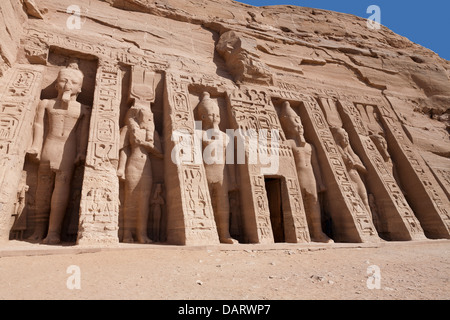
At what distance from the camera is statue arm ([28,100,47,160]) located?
18.7 ft

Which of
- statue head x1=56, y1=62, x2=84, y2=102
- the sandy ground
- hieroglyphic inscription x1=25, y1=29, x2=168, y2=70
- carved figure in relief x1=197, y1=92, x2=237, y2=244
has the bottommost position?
the sandy ground

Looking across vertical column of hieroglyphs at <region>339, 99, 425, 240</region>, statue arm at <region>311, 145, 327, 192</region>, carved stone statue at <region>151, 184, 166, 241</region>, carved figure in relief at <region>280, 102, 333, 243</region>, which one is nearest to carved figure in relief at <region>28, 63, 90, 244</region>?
carved stone statue at <region>151, 184, 166, 241</region>

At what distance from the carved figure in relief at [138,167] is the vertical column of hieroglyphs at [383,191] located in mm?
5872

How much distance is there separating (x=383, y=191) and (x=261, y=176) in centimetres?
366

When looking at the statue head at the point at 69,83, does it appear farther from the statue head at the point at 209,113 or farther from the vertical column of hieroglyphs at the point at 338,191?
the vertical column of hieroglyphs at the point at 338,191

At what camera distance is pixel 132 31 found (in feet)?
27.4

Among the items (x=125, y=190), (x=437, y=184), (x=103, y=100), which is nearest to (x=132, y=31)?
(x=103, y=100)

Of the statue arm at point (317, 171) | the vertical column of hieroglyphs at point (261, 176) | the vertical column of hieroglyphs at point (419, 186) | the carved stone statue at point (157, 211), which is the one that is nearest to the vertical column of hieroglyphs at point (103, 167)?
the carved stone statue at point (157, 211)

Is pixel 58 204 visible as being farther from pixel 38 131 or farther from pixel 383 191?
pixel 383 191

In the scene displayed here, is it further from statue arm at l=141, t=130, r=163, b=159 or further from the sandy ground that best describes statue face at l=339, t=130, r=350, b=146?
statue arm at l=141, t=130, r=163, b=159

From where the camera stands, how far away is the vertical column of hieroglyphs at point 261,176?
634 cm

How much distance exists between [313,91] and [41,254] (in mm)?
8407

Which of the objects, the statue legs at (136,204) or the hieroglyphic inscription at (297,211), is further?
the hieroglyphic inscription at (297,211)

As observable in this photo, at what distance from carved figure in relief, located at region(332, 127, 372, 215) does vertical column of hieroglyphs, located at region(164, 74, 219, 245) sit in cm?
433
